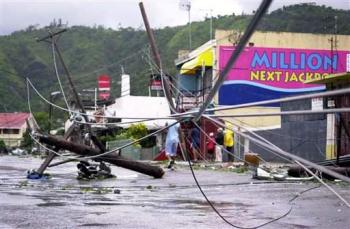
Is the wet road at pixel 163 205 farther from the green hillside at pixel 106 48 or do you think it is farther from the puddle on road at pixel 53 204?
the green hillside at pixel 106 48

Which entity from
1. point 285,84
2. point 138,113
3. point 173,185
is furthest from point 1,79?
point 173,185

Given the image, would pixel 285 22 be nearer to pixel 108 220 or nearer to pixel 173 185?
pixel 173 185

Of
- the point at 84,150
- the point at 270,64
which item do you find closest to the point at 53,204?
the point at 84,150

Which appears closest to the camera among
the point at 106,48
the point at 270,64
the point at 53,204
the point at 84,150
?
the point at 53,204

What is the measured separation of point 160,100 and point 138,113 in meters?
2.51

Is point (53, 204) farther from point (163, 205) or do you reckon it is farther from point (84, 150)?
point (84, 150)

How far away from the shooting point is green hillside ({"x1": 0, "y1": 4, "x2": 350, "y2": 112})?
39.6 m

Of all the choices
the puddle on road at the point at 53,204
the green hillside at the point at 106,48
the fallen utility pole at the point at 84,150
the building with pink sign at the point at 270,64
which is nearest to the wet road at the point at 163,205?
the puddle on road at the point at 53,204

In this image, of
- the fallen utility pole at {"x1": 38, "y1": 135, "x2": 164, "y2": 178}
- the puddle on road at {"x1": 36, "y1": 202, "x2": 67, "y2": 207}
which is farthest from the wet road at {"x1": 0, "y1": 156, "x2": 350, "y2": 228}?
the fallen utility pole at {"x1": 38, "y1": 135, "x2": 164, "y2": 178}

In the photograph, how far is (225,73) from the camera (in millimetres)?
3367

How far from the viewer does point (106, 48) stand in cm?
7319

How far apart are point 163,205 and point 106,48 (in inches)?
2572

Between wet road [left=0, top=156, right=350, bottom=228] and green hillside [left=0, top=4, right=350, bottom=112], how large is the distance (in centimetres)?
2050

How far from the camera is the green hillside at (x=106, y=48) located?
3962cm
